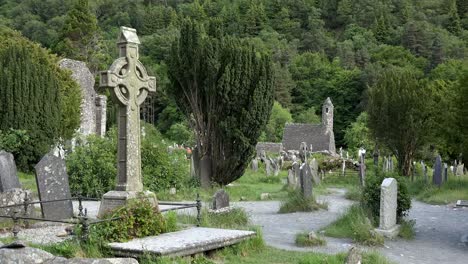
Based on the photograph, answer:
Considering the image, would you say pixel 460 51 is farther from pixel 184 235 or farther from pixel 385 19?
pixel 184 235

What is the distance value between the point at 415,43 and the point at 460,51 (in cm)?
822

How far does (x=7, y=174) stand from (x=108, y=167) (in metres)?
4.61

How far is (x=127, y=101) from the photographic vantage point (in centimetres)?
941

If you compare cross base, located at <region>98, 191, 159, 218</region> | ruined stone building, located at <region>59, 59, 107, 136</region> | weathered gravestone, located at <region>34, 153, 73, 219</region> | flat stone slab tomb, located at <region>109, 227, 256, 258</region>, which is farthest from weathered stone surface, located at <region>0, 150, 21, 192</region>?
ruined stone building, located at <region>59, 59, 107, 136</region>

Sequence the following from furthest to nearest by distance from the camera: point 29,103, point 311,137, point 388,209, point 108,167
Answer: point 311,137, point 29,103, point 108,167, point 388,209

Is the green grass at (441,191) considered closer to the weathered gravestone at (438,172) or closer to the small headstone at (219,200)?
the weathered gravestone at (438,172)

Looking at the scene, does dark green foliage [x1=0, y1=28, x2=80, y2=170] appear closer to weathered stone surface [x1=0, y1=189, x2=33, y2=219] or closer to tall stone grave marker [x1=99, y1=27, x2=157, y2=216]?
weathered stone surface [x1=0, y1=189, x2=33, y2=219]

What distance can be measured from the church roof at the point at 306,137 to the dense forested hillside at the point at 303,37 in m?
4.37

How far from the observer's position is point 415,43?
92.6 metres

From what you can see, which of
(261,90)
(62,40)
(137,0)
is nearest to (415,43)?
(137,0)

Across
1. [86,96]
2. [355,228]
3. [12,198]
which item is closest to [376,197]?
[355,228]

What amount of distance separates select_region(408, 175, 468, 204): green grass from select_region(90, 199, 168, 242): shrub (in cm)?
1312

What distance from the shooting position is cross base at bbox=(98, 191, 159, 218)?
8930 mm

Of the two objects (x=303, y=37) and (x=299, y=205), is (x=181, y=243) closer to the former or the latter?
(x=299, y=205)
